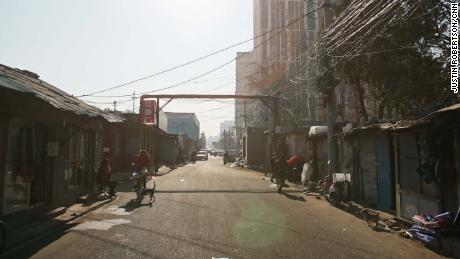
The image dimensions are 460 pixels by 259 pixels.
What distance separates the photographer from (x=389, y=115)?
2583 cm

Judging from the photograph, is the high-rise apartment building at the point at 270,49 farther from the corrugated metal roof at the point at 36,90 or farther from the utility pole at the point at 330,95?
the corrugated metal roof at the point at 36,90

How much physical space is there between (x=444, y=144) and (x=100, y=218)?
31.1 ft

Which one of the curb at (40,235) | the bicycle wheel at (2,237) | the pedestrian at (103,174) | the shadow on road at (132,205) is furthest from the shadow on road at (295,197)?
the bicycle wheel at (2,237)

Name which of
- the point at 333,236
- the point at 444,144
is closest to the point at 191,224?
the point at 333,236

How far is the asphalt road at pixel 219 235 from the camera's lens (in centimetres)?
782

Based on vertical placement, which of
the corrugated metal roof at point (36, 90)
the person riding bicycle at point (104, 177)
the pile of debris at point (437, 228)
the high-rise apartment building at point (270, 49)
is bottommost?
the pile of debris at point (437, 228)

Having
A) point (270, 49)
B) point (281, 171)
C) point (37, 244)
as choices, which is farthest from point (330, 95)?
point (270, 49)

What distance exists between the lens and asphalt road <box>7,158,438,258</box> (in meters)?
7.82

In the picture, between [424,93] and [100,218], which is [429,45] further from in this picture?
[100,218]

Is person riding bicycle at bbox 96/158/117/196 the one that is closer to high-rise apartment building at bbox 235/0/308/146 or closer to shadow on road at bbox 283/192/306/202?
shadow on road at bbox 283/192/306/202

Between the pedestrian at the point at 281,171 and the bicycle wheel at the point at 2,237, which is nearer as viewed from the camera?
the bicycle wheel at the point at 2,237

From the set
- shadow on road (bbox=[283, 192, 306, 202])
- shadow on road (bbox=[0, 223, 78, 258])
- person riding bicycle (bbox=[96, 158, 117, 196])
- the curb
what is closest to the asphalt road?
shadow on road (bbox=[0, 223, 78, 258])

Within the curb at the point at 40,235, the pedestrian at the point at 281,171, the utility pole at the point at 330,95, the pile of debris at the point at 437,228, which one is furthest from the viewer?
the pedestrian at the point at 281,171

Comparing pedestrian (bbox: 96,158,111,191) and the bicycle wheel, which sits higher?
pedestrian (bbox: 96,158,111,191)
